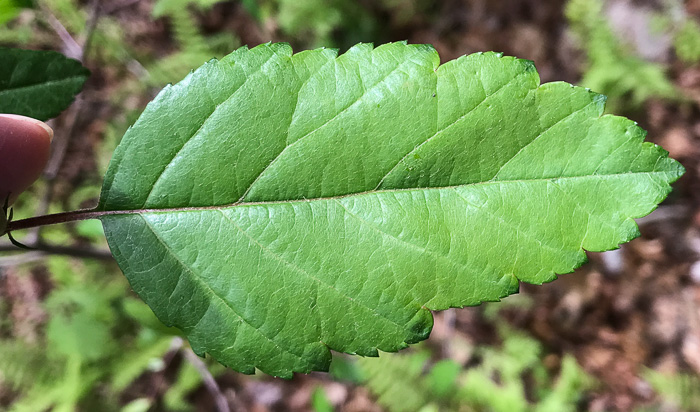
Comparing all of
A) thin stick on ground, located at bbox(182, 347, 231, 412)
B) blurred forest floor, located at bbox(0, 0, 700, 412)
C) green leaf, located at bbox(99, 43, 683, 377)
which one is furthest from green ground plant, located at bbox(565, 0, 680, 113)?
thin stick on ground, located at bbox(182, 347, 231, 412)

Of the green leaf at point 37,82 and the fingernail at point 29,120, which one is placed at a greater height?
the green leaf at point 37,82

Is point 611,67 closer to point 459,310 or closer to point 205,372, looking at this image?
point 459,310

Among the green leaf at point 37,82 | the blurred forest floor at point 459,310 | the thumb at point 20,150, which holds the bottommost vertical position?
the blurred forest floor at point 459,310

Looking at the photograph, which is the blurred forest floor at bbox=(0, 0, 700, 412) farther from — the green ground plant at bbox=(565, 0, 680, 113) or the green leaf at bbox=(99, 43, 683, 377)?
the green leaf at bbox=(99, 43, 683, 377)

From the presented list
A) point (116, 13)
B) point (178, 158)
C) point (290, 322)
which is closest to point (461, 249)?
point (290, 322)

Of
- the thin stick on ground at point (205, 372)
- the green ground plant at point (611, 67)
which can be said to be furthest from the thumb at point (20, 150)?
the green ground plant at point (611, 67)

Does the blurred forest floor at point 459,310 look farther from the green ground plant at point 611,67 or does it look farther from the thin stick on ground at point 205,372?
the thin stick on ground at point 205,372
